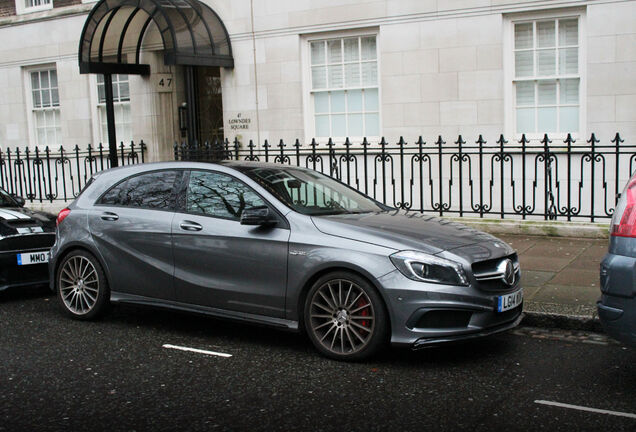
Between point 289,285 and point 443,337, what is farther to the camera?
point 289,285

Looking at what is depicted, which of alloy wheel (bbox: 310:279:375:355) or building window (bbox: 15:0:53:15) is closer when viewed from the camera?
alloy wheel (bbox: 310:279:375:355)

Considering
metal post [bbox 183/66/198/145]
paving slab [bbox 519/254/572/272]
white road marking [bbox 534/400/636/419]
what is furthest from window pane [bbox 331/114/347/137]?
white road marking [bbox 534/400/636/419]

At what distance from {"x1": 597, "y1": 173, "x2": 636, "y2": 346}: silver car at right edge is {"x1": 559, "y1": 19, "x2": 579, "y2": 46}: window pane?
7.84 m

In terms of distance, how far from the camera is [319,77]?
48.2 feet

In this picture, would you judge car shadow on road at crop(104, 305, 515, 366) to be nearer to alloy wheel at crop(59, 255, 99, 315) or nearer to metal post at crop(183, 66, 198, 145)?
alloy wheel at crop(59, 255, 99, 315)

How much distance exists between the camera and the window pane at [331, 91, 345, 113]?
47.5ft

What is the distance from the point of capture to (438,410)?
4957 mm

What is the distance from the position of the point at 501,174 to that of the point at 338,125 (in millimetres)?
4181

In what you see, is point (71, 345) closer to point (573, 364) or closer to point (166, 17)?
point (573, 364)

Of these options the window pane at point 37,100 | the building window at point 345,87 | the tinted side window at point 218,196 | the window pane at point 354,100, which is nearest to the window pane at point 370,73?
the building window at point 345,87

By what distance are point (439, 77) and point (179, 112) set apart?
20.2ft

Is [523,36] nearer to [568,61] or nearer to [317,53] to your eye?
[568,61]

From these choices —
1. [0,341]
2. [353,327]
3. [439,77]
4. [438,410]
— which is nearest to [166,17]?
[439,77]

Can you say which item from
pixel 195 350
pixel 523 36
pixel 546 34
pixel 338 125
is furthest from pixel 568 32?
pixel 195 350
